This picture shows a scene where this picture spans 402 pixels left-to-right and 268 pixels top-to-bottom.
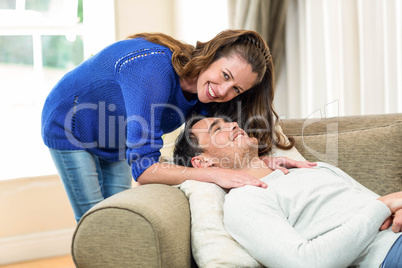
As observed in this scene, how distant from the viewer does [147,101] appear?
1483 mm

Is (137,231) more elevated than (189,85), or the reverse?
(189,85)

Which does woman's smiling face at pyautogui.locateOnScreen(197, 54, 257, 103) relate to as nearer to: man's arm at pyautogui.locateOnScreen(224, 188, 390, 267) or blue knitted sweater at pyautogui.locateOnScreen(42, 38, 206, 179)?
blue knitted sweater at pyautogui.locateOnScreen(42, 38, 206, 179)

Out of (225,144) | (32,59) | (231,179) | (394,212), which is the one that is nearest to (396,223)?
(394,212)

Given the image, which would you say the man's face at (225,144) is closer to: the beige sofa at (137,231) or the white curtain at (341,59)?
the beige sofa at (137,231)

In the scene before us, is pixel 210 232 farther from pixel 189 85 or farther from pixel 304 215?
pixel 189 85

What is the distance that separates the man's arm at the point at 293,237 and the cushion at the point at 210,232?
0.03 m

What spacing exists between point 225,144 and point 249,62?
0.33 m

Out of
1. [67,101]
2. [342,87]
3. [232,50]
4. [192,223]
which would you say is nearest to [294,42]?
[342,87]

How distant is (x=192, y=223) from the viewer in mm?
1354

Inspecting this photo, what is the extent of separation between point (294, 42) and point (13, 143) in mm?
2193

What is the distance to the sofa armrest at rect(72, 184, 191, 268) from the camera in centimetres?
117

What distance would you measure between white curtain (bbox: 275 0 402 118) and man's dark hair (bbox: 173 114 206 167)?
112cm

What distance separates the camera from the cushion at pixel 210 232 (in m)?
1.22

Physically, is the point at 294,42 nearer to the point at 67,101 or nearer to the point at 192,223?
the point at 67,101
